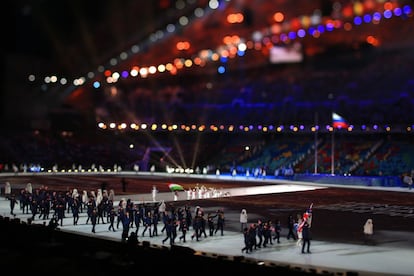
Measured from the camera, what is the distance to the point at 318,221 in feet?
92.6

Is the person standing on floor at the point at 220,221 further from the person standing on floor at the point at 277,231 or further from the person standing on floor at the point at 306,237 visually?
the person standing on floor at the point at 306,237

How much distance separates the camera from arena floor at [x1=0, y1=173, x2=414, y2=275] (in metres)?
19.1

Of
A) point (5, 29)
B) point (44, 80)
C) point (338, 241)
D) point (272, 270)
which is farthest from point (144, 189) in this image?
point (272, 270)

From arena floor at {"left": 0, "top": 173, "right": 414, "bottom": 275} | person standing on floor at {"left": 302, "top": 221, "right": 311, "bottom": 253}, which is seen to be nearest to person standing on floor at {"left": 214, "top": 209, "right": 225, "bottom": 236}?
arena floor at {"left": 0, "top": 173, "right": 414, "bottom": 275}

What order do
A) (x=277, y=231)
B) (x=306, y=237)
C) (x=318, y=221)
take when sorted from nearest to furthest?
1. (x=306, y=237)
2. (x=277, y=231)
3. (x=318, y=221)

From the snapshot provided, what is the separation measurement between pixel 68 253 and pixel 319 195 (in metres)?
29.1

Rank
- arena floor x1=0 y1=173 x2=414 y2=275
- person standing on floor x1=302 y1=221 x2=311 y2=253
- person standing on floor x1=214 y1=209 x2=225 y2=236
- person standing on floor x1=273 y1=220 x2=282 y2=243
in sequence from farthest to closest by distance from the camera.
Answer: person standing on floor x1=214 y1=209 x2=225 y2=236, person standing on floor x1=273 y1=220 x2=282 y2=243, person standing on floor x1=302 y1=221 x2=311 y2=253, arena floor x1=0 y1=173 x2=414 y2=275

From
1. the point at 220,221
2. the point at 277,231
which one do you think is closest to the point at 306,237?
the point at 277,231

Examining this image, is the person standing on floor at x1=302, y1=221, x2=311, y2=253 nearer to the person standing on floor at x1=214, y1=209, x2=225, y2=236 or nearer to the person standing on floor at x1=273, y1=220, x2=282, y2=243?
the person standing on floor at x1=273, y1=220, x2=282, y2=243

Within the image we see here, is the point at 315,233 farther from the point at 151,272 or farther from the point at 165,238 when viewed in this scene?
the point at 151,272

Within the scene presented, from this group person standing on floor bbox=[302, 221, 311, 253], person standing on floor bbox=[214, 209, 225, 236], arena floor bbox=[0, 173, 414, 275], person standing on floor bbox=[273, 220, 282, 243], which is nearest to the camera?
arena floor bbox=[0, 173, 414, 275]

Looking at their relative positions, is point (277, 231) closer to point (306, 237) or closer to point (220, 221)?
point (306, 237)

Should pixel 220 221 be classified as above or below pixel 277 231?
above

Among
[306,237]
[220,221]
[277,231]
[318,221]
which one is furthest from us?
Answer: [318,221]
